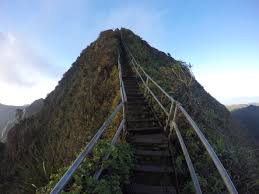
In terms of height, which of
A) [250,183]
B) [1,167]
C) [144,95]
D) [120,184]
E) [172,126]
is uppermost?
[144,95]

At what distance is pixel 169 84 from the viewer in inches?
571

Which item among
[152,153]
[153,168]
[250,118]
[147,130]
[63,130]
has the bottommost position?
[250,118]

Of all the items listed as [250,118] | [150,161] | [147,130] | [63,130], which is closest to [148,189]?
[150,161]

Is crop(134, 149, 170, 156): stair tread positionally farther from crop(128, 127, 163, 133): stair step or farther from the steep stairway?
crop(128, 127, 163, 133): stair step

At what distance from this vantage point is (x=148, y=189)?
4.84 meters

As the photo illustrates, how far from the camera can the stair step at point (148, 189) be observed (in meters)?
4.76

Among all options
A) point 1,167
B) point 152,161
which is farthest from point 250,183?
point 1,167

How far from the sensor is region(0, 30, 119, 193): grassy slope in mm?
10016

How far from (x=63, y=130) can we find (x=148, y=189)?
57.5 feet

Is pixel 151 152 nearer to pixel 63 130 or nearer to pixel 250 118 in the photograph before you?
pixel 63 130

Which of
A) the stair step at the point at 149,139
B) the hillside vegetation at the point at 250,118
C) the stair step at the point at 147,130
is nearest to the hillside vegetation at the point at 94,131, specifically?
the stair step at the point at 149,139

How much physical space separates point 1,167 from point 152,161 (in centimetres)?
2780

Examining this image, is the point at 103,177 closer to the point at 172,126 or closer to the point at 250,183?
the point at 172,126

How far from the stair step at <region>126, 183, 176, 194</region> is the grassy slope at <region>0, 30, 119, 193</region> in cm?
427
